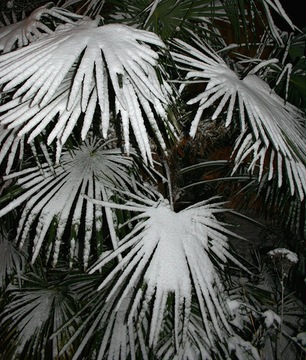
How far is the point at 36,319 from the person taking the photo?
3.37ft

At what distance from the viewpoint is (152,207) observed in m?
0.88

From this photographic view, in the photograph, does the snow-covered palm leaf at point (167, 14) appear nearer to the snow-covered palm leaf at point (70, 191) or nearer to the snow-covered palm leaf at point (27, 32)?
the snow-covered palm leaf at point (27, 32)

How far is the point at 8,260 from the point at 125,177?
52cm

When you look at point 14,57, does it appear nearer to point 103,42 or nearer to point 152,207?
point 103,42

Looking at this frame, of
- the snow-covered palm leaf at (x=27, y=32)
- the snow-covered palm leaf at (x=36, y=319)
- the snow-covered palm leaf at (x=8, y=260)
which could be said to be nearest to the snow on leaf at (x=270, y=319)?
the snow-covered palm leaf at (x=36, y=319)

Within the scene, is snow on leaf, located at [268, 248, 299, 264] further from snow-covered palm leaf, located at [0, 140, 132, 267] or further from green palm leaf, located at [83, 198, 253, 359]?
snow-covered palm leaf, located at [0, 140, 132, 267]

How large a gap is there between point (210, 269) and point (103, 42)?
58 centimetres

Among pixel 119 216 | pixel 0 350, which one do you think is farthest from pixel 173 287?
pixel 0 350

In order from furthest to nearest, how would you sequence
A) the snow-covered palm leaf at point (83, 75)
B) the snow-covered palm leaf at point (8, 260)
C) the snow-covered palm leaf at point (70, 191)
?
the snow-covered palm leaf at point (8, 260) < the snow-covered palm leaf at point (70, 191) < the snow-covered palm leaf at point (83, 75)

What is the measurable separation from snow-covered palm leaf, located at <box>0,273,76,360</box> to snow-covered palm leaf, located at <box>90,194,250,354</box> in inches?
11.8

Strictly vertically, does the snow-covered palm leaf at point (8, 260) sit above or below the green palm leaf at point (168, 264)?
above

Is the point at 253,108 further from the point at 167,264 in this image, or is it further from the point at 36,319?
the point at 36,319

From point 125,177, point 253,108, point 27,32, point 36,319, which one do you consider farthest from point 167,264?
point 27,32

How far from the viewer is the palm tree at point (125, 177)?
23.0 inches
